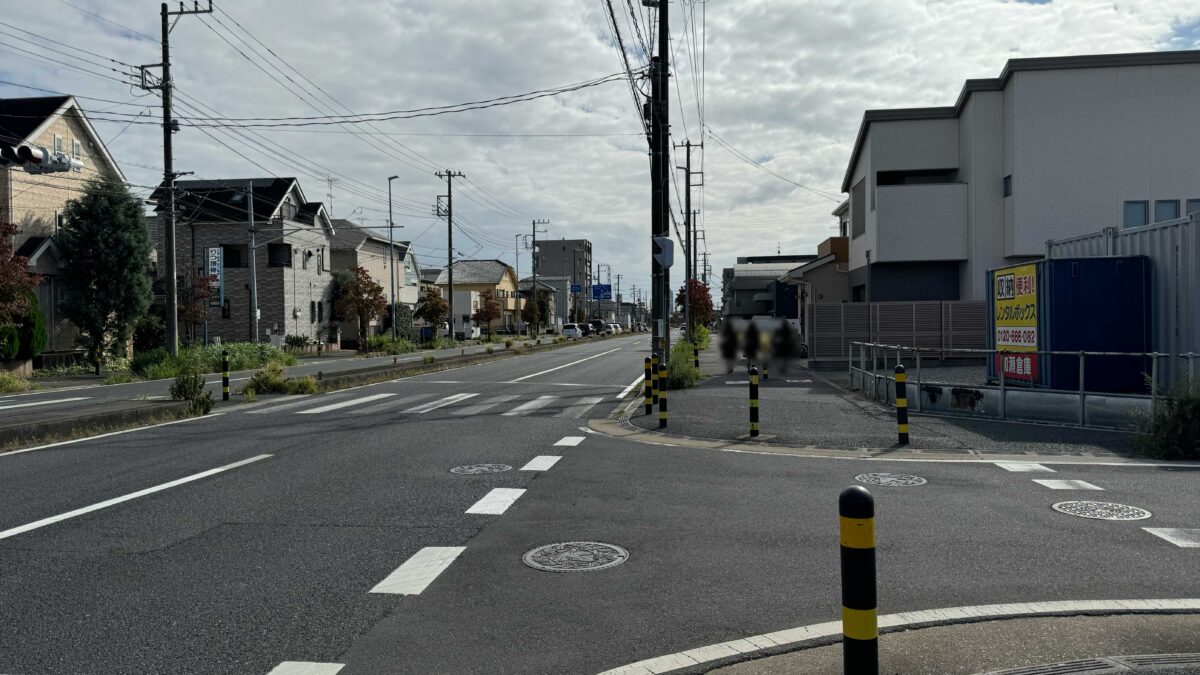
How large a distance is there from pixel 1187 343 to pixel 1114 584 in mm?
12042

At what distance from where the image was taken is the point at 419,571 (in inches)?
237

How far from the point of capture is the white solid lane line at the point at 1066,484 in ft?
28.9

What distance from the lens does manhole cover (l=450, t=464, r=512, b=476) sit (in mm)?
10117

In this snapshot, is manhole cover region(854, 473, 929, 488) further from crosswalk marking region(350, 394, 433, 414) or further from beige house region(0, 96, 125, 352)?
beige house region(0, 96, 125, 352)

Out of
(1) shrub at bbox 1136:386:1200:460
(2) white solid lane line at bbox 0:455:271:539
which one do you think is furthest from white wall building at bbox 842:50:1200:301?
(2) white solid lane line at bbox 0:455:271:539

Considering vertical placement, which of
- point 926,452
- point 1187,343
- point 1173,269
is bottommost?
point 926,452

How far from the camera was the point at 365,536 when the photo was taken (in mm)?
7020

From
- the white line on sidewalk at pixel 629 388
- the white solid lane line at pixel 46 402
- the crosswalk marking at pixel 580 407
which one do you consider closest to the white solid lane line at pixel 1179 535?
the crosswalk marking at pixel 580 407

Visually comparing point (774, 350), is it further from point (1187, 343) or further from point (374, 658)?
point (1187, 343)

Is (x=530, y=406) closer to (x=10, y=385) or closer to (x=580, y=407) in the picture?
(x=580, y=407)

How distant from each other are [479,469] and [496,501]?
1.94 meters

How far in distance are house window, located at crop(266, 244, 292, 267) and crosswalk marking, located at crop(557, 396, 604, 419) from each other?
119ft

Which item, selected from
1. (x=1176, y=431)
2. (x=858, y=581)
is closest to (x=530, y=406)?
(x=1176, y=431)

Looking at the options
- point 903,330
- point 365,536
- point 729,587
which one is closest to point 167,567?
point 365,536
